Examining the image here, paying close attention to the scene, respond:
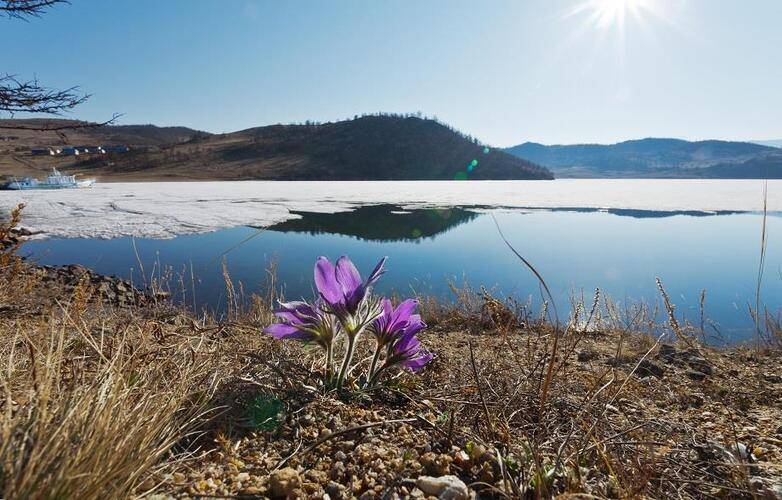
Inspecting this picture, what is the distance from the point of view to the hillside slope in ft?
182

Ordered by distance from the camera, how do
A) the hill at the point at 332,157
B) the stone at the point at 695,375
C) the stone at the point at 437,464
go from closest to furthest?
the stone at the point at 437,464 → the stone at the point at 695,375 → the hill at the point at 332,157

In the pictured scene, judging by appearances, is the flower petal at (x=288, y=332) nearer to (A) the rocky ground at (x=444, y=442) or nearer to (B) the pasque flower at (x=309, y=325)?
(B) the pasque flower at (x=309, y=325)

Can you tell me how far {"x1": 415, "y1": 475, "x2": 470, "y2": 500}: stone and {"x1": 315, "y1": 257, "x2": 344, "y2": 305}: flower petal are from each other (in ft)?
1.75

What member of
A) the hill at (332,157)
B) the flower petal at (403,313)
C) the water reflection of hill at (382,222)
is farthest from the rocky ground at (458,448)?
the hill at (332,157)

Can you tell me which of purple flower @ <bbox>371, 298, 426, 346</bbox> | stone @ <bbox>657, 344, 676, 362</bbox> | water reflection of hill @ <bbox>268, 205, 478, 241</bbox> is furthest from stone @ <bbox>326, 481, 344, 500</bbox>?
water reflection of hill @ <bbox>268, 205, 478, 241</bbox>

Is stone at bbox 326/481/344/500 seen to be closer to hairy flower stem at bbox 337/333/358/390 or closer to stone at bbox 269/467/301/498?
stone at bbox 269/467/301/498

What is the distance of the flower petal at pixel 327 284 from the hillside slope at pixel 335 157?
5357 cm

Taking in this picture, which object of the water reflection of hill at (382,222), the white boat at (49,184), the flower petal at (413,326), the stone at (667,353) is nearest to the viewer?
the flower petal at (413,326)

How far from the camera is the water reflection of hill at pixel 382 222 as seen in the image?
46.9ft

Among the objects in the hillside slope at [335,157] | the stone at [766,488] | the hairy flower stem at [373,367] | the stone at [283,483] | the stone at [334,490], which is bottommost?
the stone at [766,488]

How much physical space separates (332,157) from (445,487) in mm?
62860

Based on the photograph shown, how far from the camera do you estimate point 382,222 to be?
16844 millimetres

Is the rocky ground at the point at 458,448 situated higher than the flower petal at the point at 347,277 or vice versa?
the flower petal at the point at 347,277

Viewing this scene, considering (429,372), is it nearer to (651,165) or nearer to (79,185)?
(79,185)
